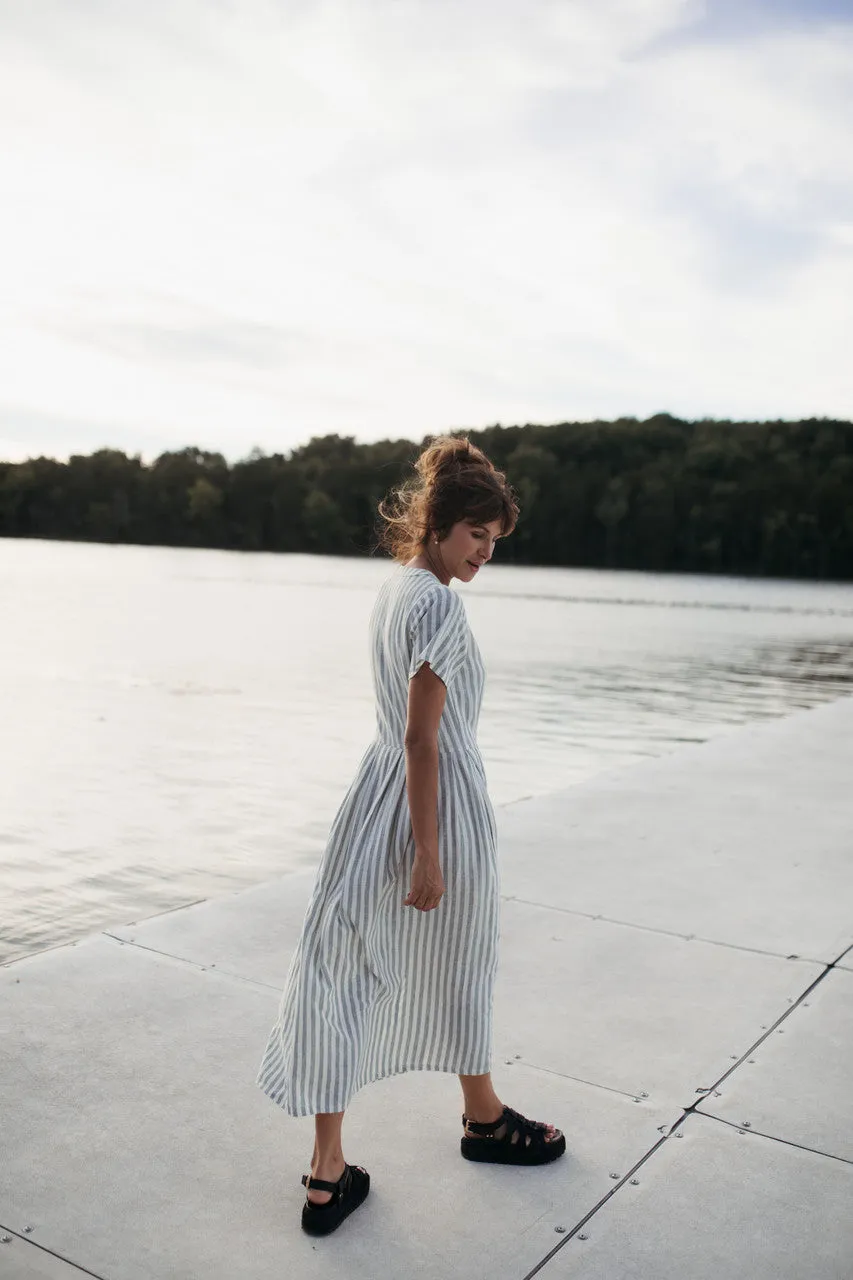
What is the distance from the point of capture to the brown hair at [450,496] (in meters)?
2.61

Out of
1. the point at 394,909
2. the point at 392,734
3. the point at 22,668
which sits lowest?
the point at 22,668

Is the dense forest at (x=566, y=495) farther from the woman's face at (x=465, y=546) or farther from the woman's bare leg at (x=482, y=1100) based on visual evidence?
the woman's bare leg at (x=482, y=1100)

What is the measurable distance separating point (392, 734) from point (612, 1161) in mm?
1107

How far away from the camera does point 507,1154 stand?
2693 mm

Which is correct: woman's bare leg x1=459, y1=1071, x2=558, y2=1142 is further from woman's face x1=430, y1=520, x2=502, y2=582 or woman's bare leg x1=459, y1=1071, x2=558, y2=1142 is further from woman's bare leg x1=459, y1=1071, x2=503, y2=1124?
woman's face x1=430, y1=520, x2=502, y2=582

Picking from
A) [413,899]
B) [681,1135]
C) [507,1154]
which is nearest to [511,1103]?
[507,1154]

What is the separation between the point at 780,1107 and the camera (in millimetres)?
2998

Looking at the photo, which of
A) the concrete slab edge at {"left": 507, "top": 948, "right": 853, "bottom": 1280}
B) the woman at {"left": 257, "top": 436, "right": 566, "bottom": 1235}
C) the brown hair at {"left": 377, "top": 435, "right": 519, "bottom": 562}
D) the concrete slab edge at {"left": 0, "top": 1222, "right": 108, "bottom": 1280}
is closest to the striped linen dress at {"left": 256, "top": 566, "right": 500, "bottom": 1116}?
the woman at {"left": 257, "top": 436, "right": 566, "bottom": 1235}

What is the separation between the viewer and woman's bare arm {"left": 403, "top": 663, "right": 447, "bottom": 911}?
8.09 feet

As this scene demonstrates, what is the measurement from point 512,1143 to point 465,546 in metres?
1.35

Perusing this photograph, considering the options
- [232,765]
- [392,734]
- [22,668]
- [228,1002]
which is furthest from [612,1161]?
[22,668]

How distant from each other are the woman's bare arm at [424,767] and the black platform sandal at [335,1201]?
62 centimetres

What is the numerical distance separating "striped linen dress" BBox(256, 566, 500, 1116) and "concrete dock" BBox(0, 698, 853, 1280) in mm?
270

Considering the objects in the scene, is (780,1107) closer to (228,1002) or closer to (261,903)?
(228,1002)
